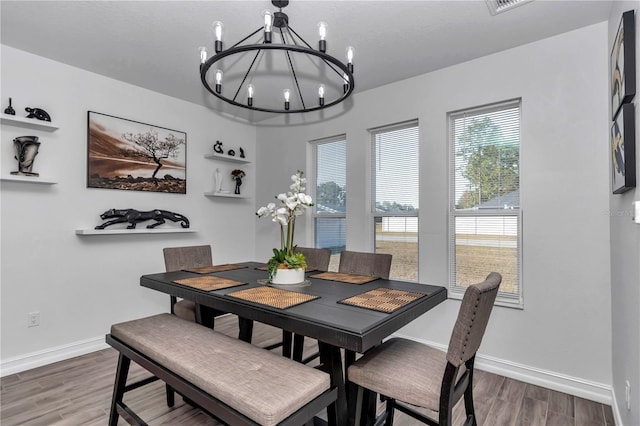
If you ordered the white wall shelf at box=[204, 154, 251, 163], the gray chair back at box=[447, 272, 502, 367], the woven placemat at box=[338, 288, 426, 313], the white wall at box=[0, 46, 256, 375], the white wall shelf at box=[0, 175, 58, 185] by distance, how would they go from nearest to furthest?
the gray chair back at box=[447, 272, 502, 367]
the woven placemat at box=[338, 288, 426, 313]
the white wall shelf at box=[0, 175, 58, 185]
the white wall at box=[0, 46, 256, 375]
the white wall shelf at box=[204, 154, 251, 163]

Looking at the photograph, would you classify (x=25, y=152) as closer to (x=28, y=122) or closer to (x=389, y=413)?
(x=28, y=122)

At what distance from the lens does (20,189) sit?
2.84 m

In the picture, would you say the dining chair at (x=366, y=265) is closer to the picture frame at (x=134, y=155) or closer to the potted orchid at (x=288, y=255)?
the potted orchid at (x=288, y=255)

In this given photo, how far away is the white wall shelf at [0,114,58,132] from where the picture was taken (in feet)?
8.78

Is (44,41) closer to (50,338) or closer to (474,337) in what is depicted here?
(50,338)

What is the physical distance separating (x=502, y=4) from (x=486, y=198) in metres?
1.48

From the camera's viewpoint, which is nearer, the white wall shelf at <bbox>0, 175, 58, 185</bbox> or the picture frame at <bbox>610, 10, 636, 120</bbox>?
the picture frame at <bbox>610, 10, 636, 120</bbox>

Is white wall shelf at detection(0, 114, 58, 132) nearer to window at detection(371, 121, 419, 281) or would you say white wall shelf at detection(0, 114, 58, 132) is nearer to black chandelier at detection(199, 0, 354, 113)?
black chandelier at detection(199, 0, 354, 113)

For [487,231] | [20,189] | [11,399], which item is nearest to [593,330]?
[487,231]

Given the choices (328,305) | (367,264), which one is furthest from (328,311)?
(367,264)

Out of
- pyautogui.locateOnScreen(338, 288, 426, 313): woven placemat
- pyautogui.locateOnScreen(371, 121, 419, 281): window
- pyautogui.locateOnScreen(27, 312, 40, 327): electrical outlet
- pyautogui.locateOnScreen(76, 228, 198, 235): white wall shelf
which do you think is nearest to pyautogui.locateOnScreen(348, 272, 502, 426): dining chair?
pyautogui.locateOnScreen(338, 288, 426, 313): woven placemat

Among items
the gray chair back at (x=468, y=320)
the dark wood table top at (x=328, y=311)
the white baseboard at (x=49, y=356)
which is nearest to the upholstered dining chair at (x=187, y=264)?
the dark wood table top at (x=328, y=311)

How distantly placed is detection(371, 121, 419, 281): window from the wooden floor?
1.21 metres

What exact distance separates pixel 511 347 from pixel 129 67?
4144 mm
